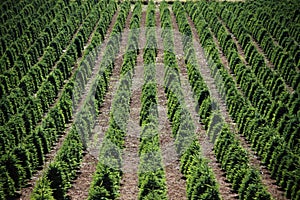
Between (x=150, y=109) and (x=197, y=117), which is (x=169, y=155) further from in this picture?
(x=197, y=117)

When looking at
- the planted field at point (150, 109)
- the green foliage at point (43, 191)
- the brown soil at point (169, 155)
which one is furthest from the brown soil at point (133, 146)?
the green foliage at point (43, 191)

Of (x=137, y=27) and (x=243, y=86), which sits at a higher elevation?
(x=137, y=27)

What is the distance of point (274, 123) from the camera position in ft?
81.8

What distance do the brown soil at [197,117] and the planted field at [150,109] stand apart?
0.07m

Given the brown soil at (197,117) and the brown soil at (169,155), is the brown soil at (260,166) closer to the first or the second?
the brown soil at (197,117)

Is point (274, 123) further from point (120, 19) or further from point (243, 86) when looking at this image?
point (120, 19)

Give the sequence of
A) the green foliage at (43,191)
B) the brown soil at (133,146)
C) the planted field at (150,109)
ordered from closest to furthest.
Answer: the green foliage at (43,191)
the planted field at (150,109)
the brown soil at (133,146)

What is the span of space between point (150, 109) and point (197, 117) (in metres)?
2.98

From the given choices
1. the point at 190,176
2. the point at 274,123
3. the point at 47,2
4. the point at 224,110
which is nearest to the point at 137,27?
the point at 47,2

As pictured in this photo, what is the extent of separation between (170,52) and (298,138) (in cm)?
1460

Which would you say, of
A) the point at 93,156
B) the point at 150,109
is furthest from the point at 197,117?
the point at 93,156

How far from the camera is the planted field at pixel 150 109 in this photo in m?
19.1

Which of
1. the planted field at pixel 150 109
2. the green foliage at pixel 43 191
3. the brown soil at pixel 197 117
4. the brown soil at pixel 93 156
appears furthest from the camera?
the brown soil at pixel 197 117

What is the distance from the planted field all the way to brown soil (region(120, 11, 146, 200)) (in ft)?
0.25
